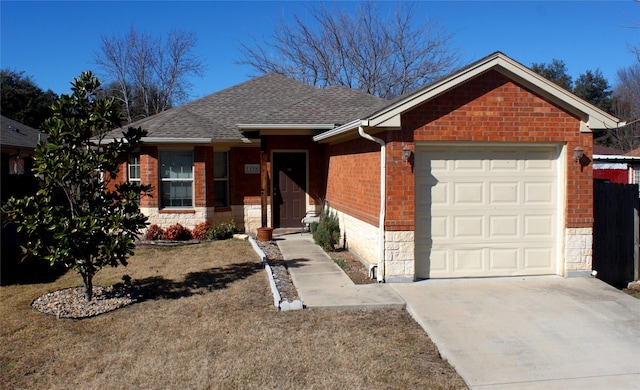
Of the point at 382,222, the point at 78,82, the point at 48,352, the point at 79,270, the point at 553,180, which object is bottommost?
the point at 48,352

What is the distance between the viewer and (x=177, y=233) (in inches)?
554

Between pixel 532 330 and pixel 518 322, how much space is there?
31 cm

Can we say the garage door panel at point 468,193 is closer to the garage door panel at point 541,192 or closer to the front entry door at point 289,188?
the garage door panel at point 541,192

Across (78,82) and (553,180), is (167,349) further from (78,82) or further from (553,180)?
(553,180)

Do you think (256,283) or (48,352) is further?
(256,283)

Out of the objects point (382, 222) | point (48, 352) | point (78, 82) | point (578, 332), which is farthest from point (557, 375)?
point (78, 82)

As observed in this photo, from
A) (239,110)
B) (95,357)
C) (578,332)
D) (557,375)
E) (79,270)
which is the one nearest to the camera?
(557,375)

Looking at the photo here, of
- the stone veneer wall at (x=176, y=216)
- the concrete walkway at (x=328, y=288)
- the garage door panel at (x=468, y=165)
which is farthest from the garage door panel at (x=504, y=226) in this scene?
the stone veneer wall at (x=176, y=216)

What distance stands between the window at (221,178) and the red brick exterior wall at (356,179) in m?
3.08

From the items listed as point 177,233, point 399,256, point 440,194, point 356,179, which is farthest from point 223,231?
point 440,194

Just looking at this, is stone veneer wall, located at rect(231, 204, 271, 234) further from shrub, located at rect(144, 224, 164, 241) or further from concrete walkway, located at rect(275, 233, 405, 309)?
concrete walkway, located at rect(275, 233, 405, 309)

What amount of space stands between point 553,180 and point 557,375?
4.77 meters

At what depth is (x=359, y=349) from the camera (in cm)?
595

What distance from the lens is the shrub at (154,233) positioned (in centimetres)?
1404
